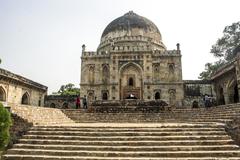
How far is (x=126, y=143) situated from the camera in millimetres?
7137

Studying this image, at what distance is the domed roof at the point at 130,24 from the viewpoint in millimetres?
29109

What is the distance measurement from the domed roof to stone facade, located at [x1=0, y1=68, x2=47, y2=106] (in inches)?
434

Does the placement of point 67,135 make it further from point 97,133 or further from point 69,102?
point 69,102

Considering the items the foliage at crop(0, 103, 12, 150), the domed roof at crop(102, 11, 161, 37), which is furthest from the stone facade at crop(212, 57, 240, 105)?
the foliage at crop(0, 103, 12, 150)

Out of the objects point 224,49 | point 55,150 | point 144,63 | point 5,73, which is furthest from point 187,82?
point 55,150

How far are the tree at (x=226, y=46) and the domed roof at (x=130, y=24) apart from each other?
7.45 m

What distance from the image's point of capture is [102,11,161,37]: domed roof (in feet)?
95.5

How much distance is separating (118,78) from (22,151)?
17.6m

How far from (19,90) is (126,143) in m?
15.5

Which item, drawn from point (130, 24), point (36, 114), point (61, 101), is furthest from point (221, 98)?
point (61, 101)

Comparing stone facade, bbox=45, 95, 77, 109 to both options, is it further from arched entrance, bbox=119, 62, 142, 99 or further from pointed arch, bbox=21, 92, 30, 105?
arched entrance, bbox=119, 62, 142, 99

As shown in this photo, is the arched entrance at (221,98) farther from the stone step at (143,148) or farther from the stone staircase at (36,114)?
the stone step at (143,148)

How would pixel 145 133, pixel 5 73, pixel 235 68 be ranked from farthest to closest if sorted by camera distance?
pixel 5 73 < pixel 235 68 < pixel 145 133

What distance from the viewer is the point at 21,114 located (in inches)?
365
